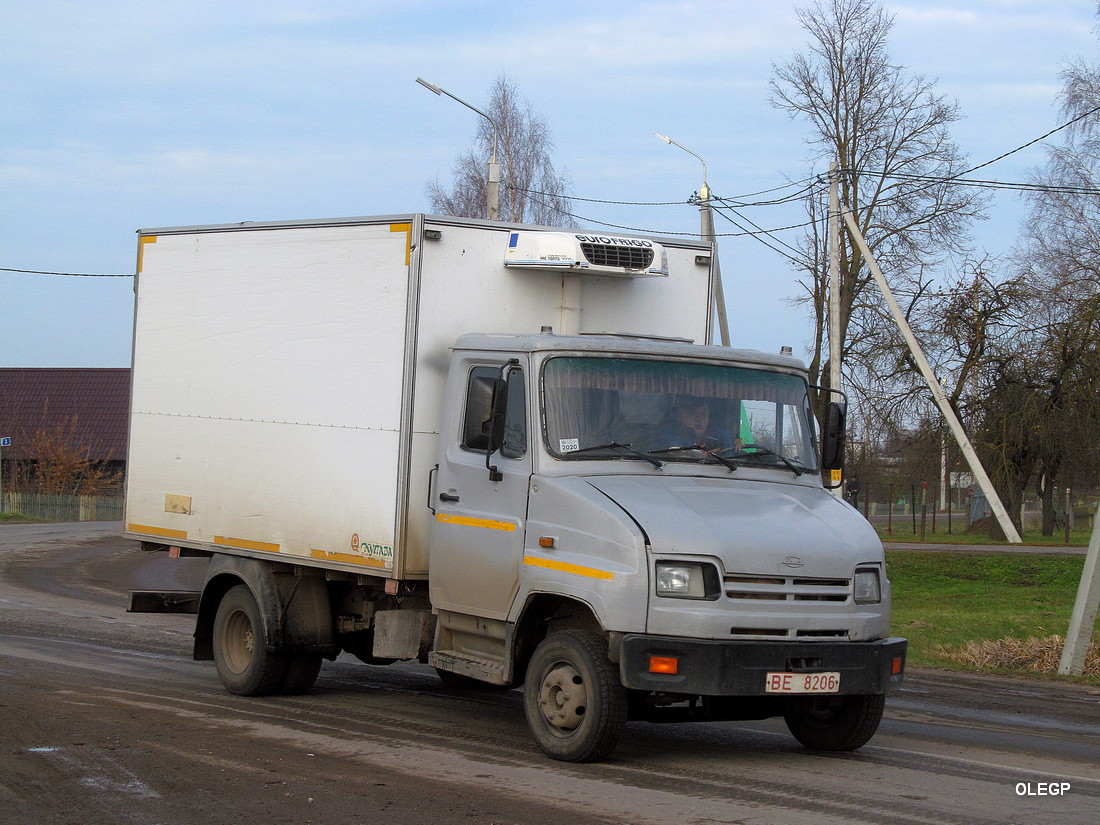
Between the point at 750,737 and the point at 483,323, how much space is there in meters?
3.28

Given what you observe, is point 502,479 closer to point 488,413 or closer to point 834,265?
point 488,413

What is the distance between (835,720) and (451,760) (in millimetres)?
2327

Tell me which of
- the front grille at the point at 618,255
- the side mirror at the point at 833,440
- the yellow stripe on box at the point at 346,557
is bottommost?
the yellow stripe on box at the point at 346,557

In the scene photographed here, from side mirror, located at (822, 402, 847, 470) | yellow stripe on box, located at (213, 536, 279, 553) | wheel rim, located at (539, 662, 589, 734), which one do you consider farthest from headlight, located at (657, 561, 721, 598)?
yellow stripe on box, located at (213, 536, 279, 553)

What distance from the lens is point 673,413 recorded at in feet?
26.0

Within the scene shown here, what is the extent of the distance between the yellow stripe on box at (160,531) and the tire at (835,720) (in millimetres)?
5130

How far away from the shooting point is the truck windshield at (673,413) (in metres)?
7.74

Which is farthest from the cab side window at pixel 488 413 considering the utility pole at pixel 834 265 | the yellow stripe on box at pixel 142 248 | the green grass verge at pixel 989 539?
the green grass verge at pixel 989 539

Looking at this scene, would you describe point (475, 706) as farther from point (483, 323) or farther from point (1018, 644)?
point (1018, 644)

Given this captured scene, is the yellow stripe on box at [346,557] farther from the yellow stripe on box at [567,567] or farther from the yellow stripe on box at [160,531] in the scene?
the yellow stripe on box at [160,531]

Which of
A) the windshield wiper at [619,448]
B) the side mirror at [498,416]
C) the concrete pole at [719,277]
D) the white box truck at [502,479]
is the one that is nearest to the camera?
the white box truck at [502,479]

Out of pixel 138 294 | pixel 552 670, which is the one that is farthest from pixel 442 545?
pixel 138 294

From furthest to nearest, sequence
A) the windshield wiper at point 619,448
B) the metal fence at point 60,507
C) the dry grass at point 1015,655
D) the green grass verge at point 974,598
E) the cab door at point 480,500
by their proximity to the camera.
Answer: the metal fence at point 60,507
the green grass verge at point 974,598
the dry grass at point 1015,655
the cab door at point 480,500
the windshield wiper at point 619,448

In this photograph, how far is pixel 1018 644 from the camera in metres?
14.0
